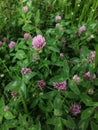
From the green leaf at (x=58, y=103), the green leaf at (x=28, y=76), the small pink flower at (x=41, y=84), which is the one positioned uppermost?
the green leaf at (x=28, y=76)

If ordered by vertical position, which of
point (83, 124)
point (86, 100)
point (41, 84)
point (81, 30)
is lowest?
point (83, 124)

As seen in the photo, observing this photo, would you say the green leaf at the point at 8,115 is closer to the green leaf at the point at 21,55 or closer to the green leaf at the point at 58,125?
the green leaf at the point at 58,125

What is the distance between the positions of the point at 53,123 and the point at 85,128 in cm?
15

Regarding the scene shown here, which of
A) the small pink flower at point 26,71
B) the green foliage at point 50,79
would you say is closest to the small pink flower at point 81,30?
the green foliage at point 50,79

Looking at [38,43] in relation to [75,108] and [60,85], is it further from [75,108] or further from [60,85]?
[75,108]

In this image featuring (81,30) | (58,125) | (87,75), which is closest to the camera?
(58,125)

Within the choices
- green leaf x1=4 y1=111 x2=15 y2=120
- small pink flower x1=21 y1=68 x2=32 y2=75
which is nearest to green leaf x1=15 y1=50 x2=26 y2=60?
small pink flower x1=21 y1=68 x2=32 y2=75

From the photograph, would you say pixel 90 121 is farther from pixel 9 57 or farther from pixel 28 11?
pixel 28 11

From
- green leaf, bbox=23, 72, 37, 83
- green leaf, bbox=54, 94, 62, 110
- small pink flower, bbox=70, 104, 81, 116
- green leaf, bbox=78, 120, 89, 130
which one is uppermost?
green leaf, bbox=23, 72, 37, 83

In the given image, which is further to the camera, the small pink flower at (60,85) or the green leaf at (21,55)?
the green leaf at (21,55)

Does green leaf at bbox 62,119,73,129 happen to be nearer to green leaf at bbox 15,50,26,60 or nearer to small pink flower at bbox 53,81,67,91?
small pink flower at bbox 53,81,67,91

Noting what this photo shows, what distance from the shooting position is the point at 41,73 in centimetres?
159

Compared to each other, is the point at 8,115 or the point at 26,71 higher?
the point at 26,71

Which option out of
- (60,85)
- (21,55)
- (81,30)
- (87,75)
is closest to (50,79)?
(60,85)
